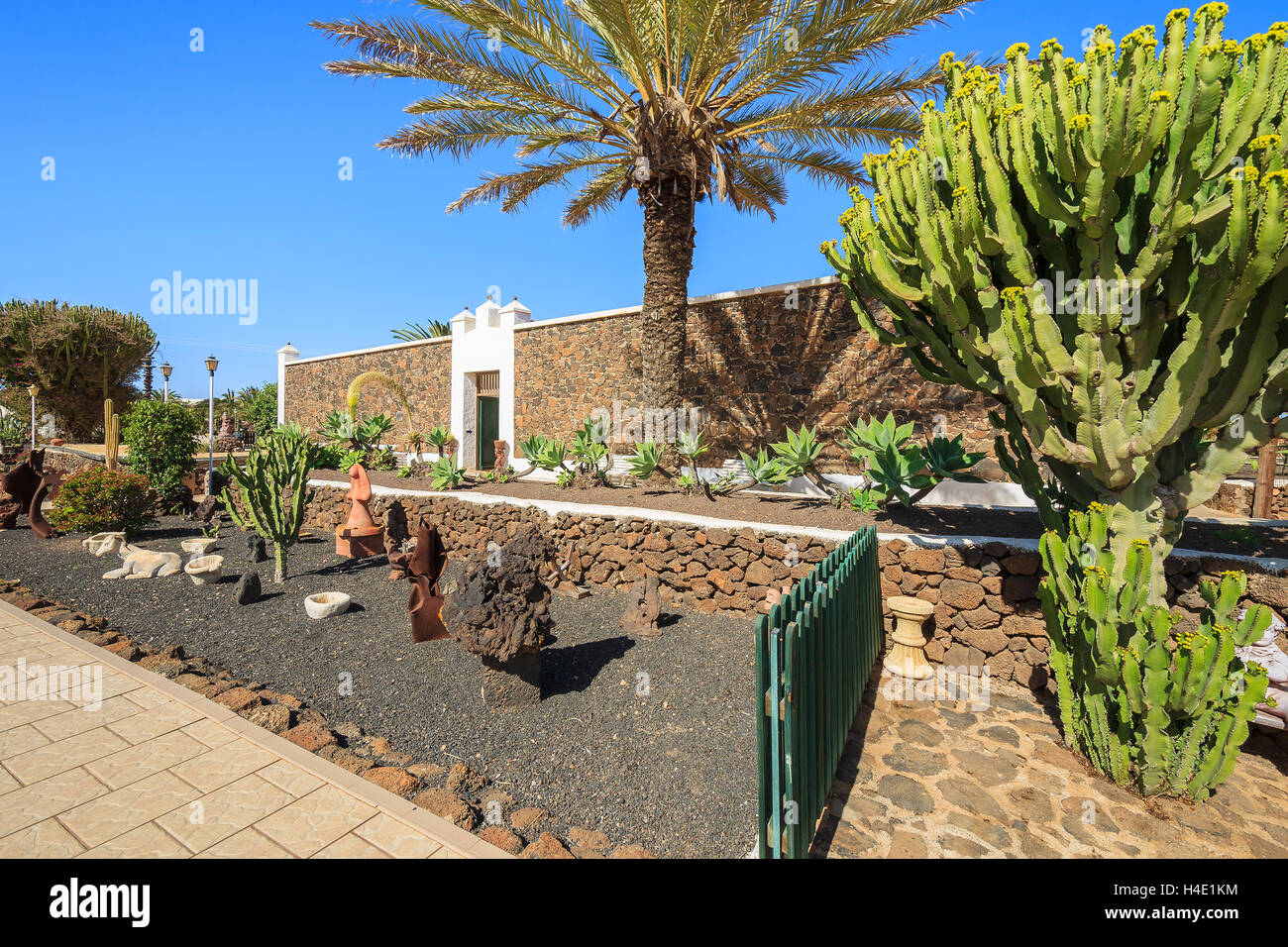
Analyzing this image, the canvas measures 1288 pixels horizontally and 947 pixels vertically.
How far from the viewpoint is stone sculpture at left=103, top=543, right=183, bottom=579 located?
272 inches

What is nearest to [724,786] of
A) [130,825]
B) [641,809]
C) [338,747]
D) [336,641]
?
[641,809]

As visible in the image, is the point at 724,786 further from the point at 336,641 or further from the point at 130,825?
the point at 336,641

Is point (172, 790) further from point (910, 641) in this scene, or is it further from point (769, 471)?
point (769, 471)

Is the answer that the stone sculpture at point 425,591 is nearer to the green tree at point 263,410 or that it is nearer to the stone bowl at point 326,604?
the stone bowl at point 326,604

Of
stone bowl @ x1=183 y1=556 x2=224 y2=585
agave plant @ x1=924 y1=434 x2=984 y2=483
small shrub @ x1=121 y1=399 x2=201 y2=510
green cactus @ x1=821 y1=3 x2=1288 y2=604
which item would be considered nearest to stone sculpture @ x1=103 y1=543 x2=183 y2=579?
stone bowl @ x1=183 y1=556 x2=224 y2=585

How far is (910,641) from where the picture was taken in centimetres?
458

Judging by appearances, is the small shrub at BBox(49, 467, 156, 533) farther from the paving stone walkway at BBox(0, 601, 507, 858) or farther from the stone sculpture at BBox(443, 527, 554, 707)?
the stone sculpture at BBox(443, 527, 554, 707)

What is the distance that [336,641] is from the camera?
5.05m

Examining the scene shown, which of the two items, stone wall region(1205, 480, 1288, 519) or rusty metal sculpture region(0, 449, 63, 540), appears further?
stone wall region(1205, 480, 1288, 519)

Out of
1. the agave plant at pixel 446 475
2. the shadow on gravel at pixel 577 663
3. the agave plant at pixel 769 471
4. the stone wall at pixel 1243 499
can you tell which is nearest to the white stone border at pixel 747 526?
the agave plant at pixel 446 475

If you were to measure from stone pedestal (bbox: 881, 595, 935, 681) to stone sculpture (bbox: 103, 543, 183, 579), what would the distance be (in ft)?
27.4

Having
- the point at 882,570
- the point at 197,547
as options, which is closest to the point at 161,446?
the point at 197,547

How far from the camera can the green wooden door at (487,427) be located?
14.9 metres

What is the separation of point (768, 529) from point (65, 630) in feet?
21.4
